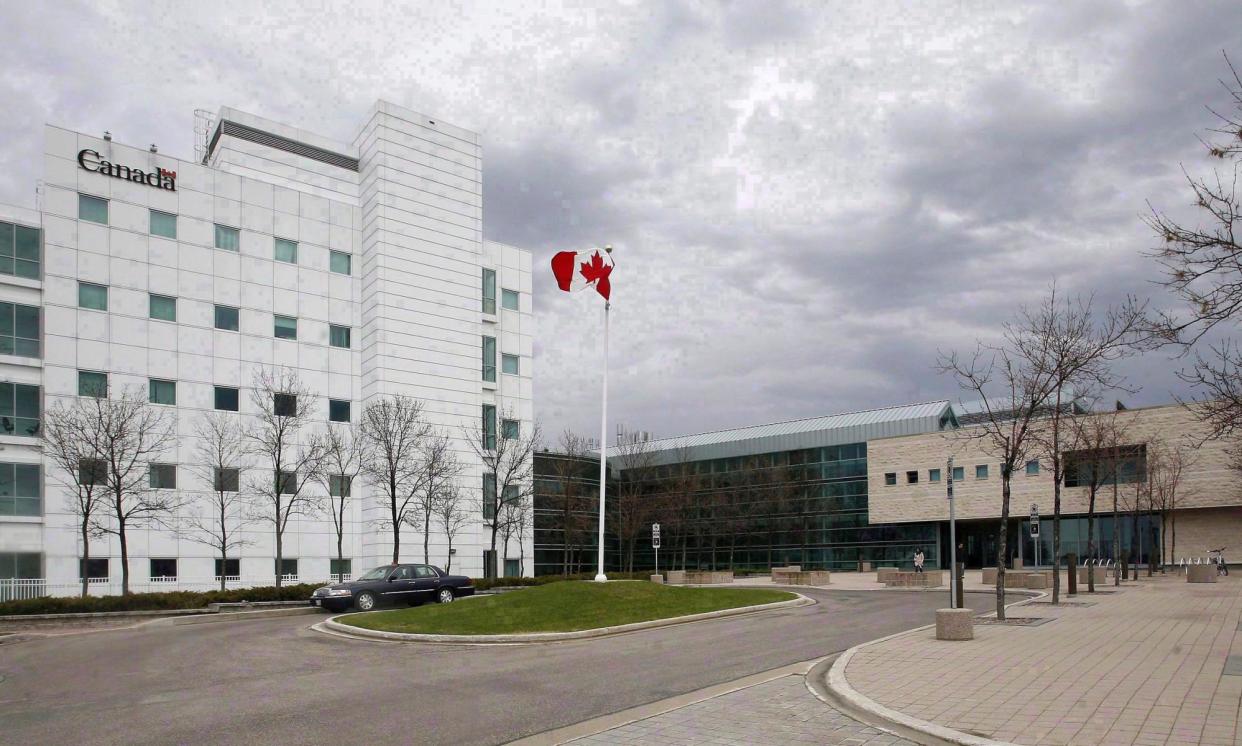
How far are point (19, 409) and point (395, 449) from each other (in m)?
16.5

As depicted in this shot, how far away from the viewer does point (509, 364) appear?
61125 mm

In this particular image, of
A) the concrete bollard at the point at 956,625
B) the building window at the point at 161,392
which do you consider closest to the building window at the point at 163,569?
the building window at the point at 161,392

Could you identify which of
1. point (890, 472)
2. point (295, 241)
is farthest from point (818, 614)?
point (890, 472)

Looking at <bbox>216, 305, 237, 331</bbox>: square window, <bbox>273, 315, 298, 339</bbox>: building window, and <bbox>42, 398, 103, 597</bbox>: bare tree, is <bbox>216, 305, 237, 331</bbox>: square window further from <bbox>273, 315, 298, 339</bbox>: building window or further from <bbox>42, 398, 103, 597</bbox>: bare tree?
<bbox>42, 398, 103, 597</bbox>: bare tree

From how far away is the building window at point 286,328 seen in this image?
51.0 metres

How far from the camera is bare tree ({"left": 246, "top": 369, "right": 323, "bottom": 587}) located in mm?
46562

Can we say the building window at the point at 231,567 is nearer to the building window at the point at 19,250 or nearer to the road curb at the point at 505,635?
the building window at the point at 19,250

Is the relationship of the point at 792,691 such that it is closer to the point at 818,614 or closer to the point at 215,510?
the point at 818,614

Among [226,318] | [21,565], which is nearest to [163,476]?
[21,565]

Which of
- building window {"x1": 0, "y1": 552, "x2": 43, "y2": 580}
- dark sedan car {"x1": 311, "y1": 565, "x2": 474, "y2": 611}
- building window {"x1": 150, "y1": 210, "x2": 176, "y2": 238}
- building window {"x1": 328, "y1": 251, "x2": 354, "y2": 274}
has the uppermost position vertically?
building window {"x1": 150, "y1": 210, "x2": 176, "y2": 238}

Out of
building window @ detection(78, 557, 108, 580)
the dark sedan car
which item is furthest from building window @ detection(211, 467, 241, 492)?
the dark sedan car

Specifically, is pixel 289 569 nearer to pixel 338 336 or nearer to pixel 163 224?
pixel 338 336

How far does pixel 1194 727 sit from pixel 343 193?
5334 cm

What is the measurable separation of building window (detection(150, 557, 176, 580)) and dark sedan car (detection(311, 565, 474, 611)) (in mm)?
19090
